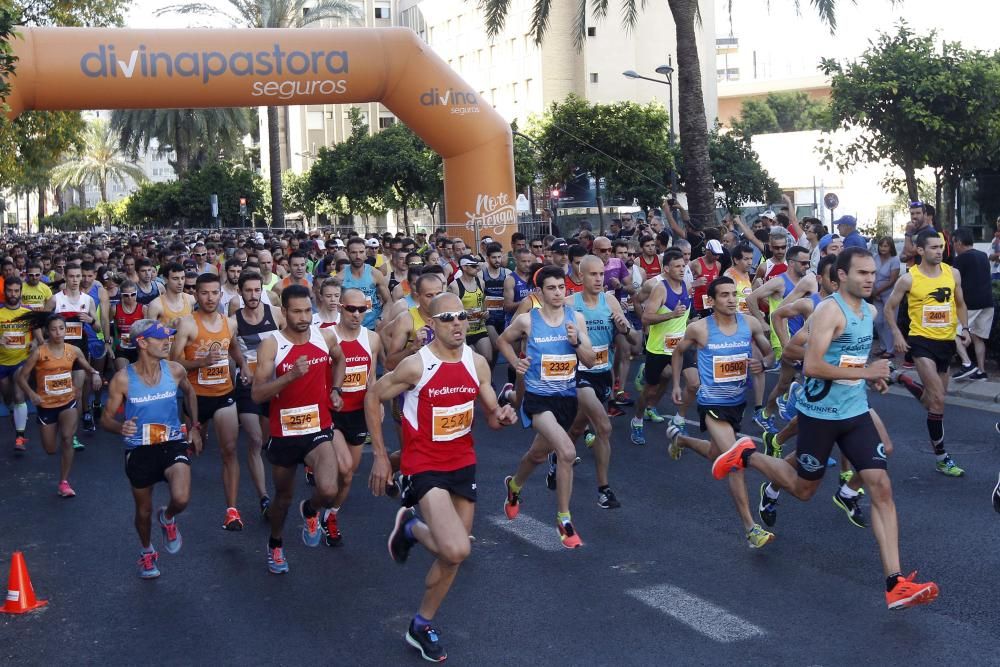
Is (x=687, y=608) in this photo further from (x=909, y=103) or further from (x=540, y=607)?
(x=909, y=103)

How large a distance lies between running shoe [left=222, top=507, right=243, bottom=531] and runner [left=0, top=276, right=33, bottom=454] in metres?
4.46

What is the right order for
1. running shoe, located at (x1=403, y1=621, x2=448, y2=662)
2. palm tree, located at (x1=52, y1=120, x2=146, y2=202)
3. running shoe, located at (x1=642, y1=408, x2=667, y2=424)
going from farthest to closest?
palm tree, located at (x1=52, y1=120, x2=146, y2=202) < running shoe, located at (x1=642, y1=408, x2=667, y2=424) < running shoe, located at (x1=403, y1=621, x2=448, y2=662)

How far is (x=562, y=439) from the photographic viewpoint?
7891 mm

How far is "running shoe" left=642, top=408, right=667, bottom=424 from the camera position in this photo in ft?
39.9

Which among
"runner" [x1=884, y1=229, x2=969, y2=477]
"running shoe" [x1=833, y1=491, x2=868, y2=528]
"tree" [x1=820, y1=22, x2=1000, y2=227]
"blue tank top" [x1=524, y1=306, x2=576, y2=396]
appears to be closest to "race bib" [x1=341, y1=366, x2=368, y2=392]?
"blue tank top" [x1=524, y1=306, x2=576, y2=396]

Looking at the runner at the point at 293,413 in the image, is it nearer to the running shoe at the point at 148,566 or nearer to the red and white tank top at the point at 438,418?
the running shoe at the point at 148,566

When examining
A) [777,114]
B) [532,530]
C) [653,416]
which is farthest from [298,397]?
[777,114]

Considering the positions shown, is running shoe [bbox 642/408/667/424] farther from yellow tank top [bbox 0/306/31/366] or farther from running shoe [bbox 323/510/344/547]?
yellow tank top [bbox 0/306/31/366]

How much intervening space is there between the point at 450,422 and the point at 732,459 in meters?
1.98

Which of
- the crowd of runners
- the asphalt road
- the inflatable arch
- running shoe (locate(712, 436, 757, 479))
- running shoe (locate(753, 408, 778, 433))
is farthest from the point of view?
the inflatable arch

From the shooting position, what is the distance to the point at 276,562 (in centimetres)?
749

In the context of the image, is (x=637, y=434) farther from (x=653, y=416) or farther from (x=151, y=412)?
(x=151, y=412)

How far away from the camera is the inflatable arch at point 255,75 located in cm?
1908

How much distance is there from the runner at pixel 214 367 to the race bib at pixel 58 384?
2.09 metres
